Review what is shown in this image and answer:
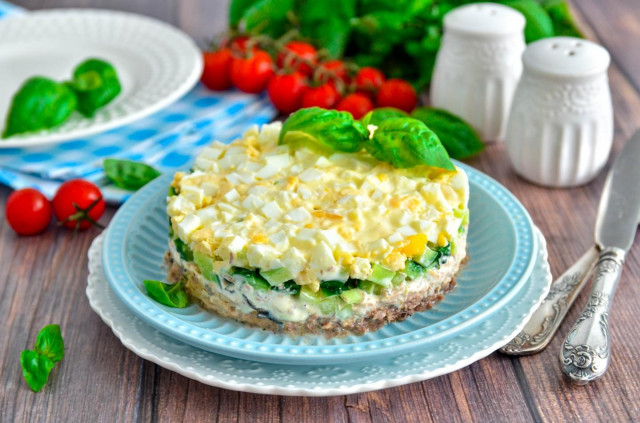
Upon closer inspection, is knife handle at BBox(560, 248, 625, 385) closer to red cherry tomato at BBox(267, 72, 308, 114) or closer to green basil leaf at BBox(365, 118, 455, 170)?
green basil leaf at BBox(365, 118, 455, 170)

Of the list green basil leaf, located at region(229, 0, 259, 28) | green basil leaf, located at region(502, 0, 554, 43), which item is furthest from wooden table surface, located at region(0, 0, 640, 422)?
green basil leaf, located at region(229, 0, 259, 28)

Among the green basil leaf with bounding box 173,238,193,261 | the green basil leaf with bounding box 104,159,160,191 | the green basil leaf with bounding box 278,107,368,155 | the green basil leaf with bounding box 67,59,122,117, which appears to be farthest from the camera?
the green basil leaf with bounding box 67,59,122,117

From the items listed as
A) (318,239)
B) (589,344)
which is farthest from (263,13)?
(589,344)

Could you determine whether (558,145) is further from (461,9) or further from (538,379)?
(538,379)

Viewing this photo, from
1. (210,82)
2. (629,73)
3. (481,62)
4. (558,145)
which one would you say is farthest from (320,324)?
(629,73)

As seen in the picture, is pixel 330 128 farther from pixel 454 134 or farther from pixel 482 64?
pixel 482 64

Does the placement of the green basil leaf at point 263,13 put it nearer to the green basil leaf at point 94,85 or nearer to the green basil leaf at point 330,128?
the green basil leaf at point 94,85
